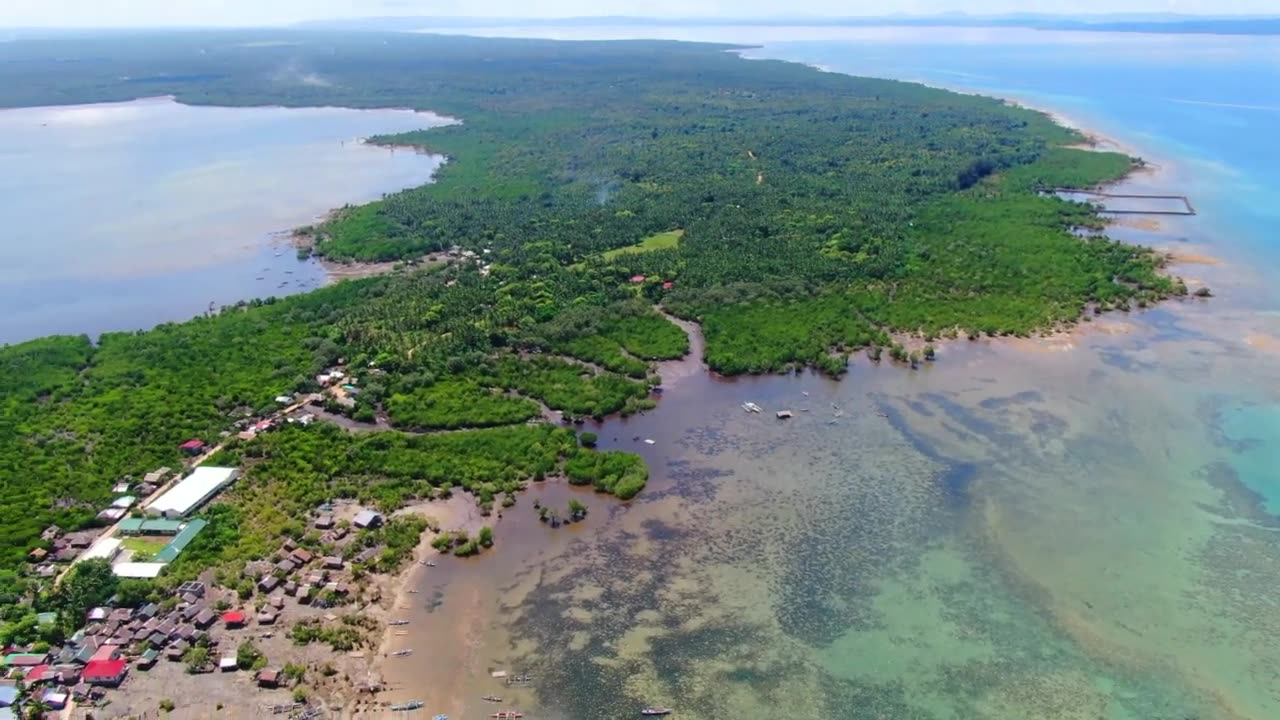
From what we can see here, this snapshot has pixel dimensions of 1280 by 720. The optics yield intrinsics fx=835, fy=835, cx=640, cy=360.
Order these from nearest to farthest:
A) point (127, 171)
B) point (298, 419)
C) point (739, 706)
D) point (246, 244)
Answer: point (739, 706) → point (298, 419) → point (246, 244) → point (127, 171)

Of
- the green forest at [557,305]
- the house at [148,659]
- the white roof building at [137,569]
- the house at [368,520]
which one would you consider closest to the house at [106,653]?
the house at [148,659]

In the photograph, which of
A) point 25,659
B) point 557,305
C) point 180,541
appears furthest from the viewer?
point 557,305

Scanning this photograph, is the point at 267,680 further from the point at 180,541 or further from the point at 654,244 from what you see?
the point at 654,244

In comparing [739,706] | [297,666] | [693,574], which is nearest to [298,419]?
[297,666]

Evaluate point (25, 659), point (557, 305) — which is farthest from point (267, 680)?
point (557, 305)

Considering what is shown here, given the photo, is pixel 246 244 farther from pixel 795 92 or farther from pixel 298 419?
pixel 795 92

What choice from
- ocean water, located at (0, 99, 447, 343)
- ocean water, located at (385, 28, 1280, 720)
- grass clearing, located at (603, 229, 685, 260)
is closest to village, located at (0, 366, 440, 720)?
ocean water, located at (385, 28, 1280, 720)
